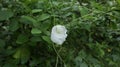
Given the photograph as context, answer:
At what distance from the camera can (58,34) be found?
142 cm

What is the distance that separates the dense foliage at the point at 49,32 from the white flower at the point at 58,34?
1.5 inches

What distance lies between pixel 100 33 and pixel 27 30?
1.37ft

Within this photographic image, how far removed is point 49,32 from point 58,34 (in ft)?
0.25

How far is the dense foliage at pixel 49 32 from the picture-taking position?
1.47 metres

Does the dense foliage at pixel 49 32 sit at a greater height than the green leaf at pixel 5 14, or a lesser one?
lesser

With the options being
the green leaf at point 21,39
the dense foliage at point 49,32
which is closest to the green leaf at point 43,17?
the dense foliage at point 49,32

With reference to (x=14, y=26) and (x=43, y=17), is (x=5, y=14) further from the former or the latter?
(x=43, y=17)

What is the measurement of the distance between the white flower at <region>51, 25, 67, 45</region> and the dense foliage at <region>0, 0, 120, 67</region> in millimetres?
38

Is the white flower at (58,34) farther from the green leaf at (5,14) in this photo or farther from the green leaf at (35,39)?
the green leaf at (5,14)

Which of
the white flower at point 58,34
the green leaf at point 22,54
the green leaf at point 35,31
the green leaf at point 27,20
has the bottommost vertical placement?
the green leaf at point 22,54

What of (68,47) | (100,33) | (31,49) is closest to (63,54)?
(68,47)

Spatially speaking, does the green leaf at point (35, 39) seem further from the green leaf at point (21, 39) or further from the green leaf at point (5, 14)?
the green leaf at point (5, 14)

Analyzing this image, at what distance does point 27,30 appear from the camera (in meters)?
1.52

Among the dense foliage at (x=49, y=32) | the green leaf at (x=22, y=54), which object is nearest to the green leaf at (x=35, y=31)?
the dense foliage at (x=49, y=32)
